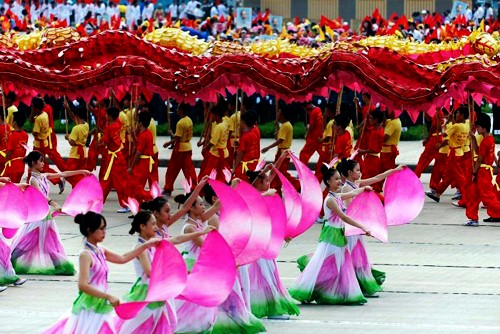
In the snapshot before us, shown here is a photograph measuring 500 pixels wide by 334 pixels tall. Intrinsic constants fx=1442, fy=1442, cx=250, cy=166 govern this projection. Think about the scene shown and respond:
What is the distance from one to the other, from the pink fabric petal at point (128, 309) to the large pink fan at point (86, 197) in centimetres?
409

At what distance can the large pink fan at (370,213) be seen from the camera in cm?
1336

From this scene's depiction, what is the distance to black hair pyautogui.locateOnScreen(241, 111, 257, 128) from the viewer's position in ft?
64.9

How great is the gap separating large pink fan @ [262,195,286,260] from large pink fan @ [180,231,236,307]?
1965 mm

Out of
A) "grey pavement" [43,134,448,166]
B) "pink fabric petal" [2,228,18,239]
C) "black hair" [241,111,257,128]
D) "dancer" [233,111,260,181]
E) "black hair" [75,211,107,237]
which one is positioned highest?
"black hair" [75,211,107,237]

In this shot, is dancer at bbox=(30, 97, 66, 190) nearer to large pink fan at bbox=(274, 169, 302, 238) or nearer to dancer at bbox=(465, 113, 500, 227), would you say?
dancer at bbox=(465, 113, 500, 227)

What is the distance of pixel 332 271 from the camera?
13.3m

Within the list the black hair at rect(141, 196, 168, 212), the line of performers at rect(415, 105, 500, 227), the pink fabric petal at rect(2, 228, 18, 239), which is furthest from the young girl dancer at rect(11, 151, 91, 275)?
the line of performers at rect(415, 105, 500, 227)

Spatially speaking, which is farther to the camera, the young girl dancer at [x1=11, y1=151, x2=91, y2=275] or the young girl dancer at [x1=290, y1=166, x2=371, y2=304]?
the young girl dancer at [x1=11, y1=151, x2=91, y2=275]

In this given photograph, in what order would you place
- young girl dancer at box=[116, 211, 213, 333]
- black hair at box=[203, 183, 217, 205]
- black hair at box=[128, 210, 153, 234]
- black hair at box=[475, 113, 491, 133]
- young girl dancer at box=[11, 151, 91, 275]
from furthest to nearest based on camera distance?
1. black hair at box=[475, 113, 491, 133]
2. young girl dancer at box=[11, 151, 91, 275]
3. black hair at box=[203, 183, 217, 205]
4. black hair at box=[128, 210, 153, 234]
5. young girl dancer at box=[116, 211, 213, 333]

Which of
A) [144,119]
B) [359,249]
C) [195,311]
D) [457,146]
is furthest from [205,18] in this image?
[195,311]

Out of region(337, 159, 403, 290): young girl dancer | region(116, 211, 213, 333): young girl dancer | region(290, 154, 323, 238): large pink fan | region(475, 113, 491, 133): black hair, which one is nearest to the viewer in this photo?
region(116, 211, 213, 333): young girl dancer

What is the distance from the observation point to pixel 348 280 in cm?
1329

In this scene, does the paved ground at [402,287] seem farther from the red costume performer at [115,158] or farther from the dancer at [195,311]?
the dancer at [195,311]

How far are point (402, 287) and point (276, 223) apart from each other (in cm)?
261
